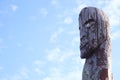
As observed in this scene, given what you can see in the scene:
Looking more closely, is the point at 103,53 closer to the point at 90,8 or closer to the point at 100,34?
the point at 100,34

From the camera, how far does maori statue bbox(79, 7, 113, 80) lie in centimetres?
1091

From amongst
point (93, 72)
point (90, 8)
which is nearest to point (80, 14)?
point (90, 8)

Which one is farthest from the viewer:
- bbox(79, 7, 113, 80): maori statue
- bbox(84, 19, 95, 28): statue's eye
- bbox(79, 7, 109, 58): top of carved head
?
bbox(84, 19, 95, 28): statue's eye

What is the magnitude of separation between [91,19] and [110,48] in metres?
1.07

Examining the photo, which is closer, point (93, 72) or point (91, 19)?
point (93, 72)

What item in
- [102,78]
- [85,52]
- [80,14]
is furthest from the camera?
[80,14]

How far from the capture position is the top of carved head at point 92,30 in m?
11.3

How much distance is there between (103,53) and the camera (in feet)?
36.4

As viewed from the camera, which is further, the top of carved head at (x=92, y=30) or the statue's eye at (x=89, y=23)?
the statue's eye at (x=89, y=23)

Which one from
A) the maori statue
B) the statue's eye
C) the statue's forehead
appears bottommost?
the maori statue

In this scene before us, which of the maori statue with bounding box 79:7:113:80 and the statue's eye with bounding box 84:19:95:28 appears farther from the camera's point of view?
the statue's eye with bounding box 84:19:95:28

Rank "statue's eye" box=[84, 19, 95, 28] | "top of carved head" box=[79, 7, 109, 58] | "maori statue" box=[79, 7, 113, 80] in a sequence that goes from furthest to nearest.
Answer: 1. "statue's eye" box=[84, 19, 95, 28]
2. "top of carved head" box=[79, 7, 109, 58]
3. "maori statue" box=[79, 7, 113, 80]

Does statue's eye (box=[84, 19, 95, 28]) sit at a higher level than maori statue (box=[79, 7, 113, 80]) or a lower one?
higher

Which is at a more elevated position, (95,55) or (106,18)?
(106,18)
